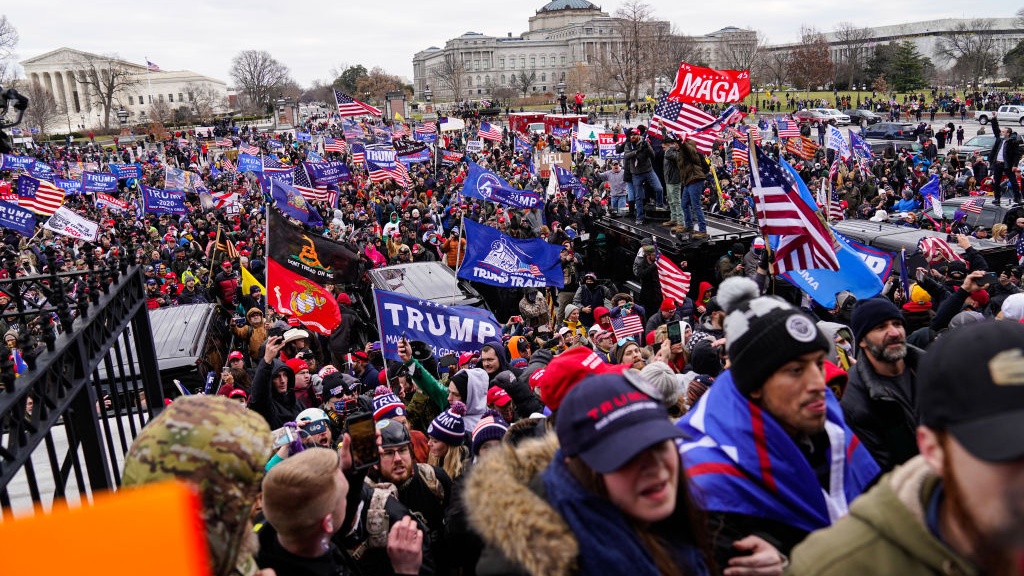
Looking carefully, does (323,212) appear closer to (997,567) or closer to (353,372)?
(353,372)

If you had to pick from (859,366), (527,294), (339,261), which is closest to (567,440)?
(859,366)

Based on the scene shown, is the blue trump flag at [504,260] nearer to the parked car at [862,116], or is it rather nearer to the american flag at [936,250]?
the american flag at [936,250]

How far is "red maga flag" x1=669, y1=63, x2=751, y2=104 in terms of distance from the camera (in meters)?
12.5

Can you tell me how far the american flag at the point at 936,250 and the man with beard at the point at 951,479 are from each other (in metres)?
10.0

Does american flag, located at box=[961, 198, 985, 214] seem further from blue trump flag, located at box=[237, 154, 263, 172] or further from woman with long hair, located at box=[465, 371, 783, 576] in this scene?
blue trump flag, located at box=[237, 154, 263, 172]

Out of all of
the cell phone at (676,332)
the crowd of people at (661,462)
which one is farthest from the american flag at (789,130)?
the crowd of people at (661,462)

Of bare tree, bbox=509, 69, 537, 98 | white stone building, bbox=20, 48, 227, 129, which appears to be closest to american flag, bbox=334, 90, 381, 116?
bare tree, bbox=509, 69, 537, 98

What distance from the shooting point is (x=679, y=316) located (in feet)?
31.4

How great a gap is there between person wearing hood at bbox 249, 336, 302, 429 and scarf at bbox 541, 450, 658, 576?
380cm

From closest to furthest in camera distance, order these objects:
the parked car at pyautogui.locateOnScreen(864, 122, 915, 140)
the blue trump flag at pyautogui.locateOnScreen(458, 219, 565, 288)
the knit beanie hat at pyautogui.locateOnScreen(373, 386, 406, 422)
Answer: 1. the knit beanie hat at pyautogui.locateOnScreen(373, 386, 406, 422)
2. the blue trump flag at pyautogui.locateOnScreen(458, 219, 565, 288)
3. the parked car at pyautogui.locateOnScreen(864, 122, 915, 140)

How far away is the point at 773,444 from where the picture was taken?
2.57 m

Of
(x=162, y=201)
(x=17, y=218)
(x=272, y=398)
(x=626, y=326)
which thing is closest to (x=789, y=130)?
(x=626, y=326)

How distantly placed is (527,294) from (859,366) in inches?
327

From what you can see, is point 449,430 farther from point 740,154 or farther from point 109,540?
point 740,154
